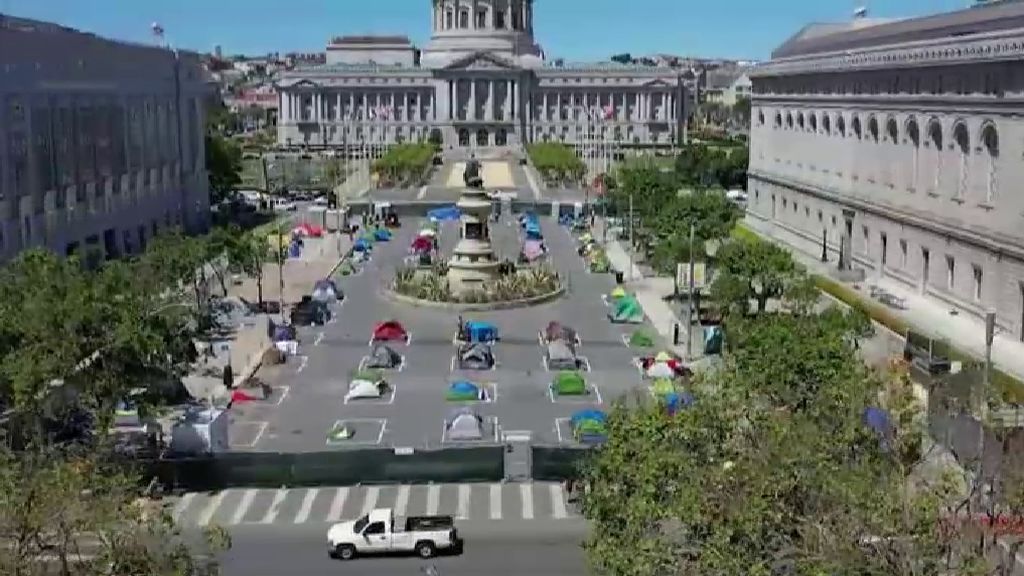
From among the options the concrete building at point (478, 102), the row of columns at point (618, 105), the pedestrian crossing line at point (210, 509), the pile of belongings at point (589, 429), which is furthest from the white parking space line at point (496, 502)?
the row of columns at point (618, 105)

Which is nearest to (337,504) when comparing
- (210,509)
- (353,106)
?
(210,509)

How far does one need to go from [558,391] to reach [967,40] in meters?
25.0

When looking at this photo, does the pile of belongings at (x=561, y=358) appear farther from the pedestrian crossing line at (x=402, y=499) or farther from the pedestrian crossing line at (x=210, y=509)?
the pedestrian crossing line at (x=210, y=509)

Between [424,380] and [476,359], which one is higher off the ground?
[476,359]

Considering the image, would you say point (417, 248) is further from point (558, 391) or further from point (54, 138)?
point (558, 391)

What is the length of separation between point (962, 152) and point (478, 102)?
468 feet

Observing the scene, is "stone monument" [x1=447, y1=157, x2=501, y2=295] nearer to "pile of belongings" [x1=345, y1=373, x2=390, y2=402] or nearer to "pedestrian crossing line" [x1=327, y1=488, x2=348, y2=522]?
"pile of belongings" [x1=345, y1=373, x2=390, y2=402]

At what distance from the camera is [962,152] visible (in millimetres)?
52156

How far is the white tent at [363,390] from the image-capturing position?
3938cm

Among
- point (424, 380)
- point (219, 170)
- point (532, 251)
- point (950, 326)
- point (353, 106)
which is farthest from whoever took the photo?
point (353, 106)

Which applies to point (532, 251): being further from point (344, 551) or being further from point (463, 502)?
point (344, 551)

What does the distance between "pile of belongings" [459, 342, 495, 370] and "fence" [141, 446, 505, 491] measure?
1180cm

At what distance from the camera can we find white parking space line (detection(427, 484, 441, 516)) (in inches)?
1148

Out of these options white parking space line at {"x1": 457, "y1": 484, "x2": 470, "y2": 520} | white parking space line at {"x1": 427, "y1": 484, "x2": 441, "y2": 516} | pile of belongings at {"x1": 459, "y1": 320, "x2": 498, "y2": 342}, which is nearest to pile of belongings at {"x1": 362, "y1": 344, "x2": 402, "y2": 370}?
pile of belongings at {"x1": 459, "y1": 320, "x2": 498, "y2": 342}
